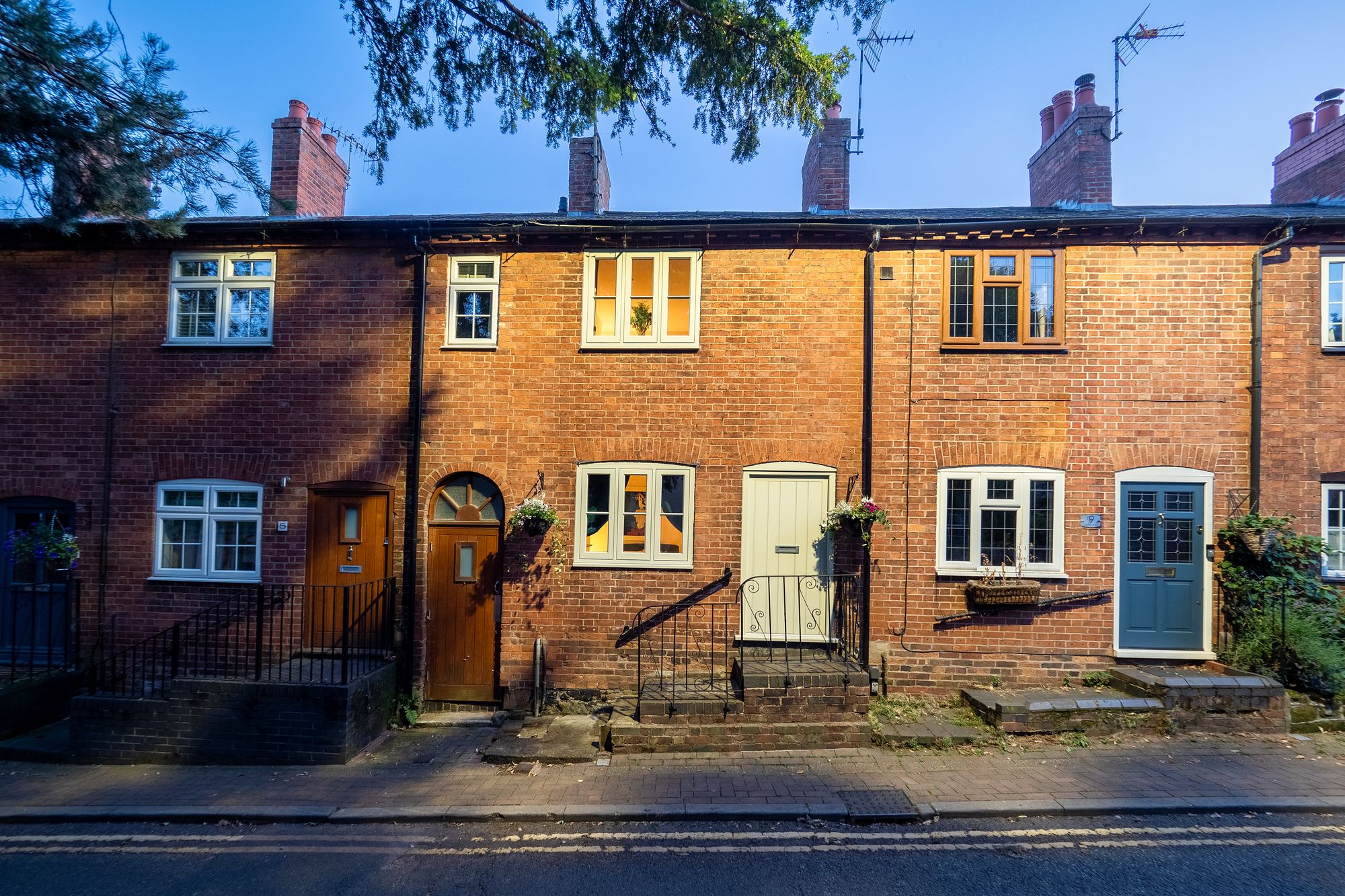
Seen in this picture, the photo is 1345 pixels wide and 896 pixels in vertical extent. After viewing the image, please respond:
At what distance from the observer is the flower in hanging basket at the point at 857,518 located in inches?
299

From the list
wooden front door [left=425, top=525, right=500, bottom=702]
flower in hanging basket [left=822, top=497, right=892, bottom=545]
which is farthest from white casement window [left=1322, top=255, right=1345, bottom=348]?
wooden front door [left=425, top=525, right=500, bottom=702]

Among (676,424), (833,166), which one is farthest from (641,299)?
(833,166)

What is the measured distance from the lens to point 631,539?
816 cm

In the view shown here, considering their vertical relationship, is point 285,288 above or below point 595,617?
above

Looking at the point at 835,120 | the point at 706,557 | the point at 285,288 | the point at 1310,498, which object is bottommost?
the point at 706,557

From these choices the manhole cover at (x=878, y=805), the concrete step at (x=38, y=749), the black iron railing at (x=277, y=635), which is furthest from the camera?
the black iron railing at (x=277, y=635)

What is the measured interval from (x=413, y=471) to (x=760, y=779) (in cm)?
554

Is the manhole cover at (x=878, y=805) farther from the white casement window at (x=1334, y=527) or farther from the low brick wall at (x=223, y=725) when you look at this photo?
the white casement window at (x=1334, y=527)

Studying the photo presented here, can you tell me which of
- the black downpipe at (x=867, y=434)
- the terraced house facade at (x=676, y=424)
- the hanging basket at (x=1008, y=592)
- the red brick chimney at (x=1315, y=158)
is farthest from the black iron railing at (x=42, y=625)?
the red brick chimney at (x=1315, y=158)

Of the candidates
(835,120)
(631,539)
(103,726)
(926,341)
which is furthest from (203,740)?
(835,120)

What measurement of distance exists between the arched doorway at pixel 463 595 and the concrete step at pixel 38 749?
3.66 m

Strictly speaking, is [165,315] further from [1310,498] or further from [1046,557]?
[1310,498]

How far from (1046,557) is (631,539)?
5.25m

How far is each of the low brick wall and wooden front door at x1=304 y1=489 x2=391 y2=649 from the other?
1.59 metres
